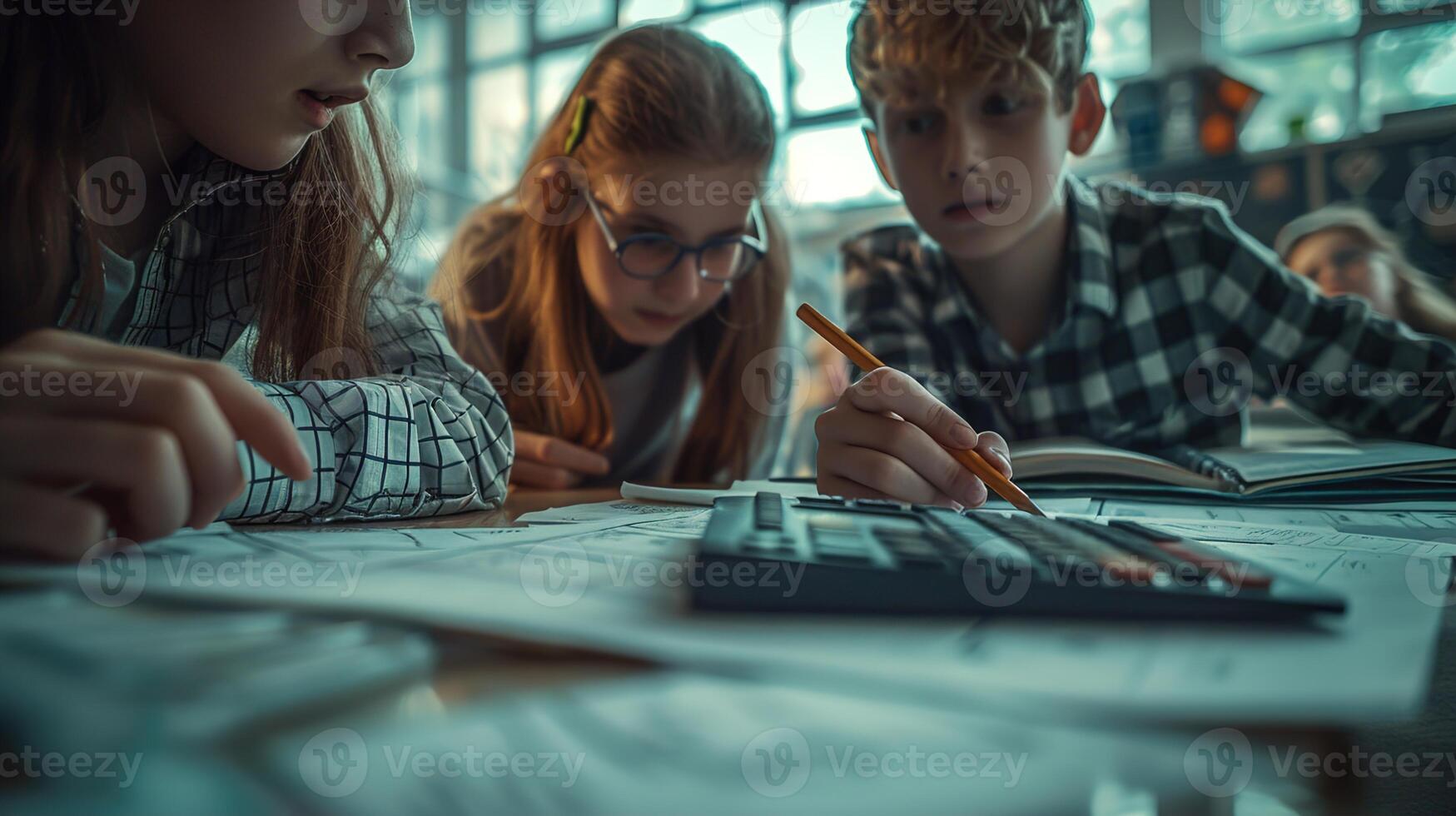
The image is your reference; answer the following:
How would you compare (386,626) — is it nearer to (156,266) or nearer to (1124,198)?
(156,266)

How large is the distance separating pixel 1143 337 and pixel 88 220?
0.99m

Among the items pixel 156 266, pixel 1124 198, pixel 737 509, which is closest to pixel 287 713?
pixel 737 509

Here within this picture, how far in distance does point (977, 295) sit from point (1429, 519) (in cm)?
61

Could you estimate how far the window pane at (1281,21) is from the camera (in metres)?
2.54

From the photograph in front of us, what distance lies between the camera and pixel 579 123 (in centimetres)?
102

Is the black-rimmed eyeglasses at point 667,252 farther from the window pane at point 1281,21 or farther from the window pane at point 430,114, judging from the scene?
the window pane at point 430,114

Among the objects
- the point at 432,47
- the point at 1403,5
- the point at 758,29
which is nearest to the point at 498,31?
the point at 432,47

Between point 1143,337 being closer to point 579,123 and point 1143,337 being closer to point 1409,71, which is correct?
point 579,123

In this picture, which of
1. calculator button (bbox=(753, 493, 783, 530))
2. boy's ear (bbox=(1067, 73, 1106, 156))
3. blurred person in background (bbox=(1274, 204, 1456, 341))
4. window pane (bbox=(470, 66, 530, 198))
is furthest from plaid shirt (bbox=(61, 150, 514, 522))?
window pane (bbox=(470, 66, 530, 198))

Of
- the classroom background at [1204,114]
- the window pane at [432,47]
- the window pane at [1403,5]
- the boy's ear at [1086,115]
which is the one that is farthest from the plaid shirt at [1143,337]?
the window pane at [432,47]

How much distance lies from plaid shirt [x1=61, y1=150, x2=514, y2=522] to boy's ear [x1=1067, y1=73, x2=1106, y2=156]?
73 cm

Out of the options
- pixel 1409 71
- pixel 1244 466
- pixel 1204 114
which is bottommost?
pixel 1244 466

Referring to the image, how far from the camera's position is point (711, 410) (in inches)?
42.9

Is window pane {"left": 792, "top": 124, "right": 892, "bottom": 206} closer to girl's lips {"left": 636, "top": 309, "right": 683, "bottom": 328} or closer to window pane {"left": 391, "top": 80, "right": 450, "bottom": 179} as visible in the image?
girl's lips {"left": 636, "top": 309, "right": 683, "bottom": 328}
